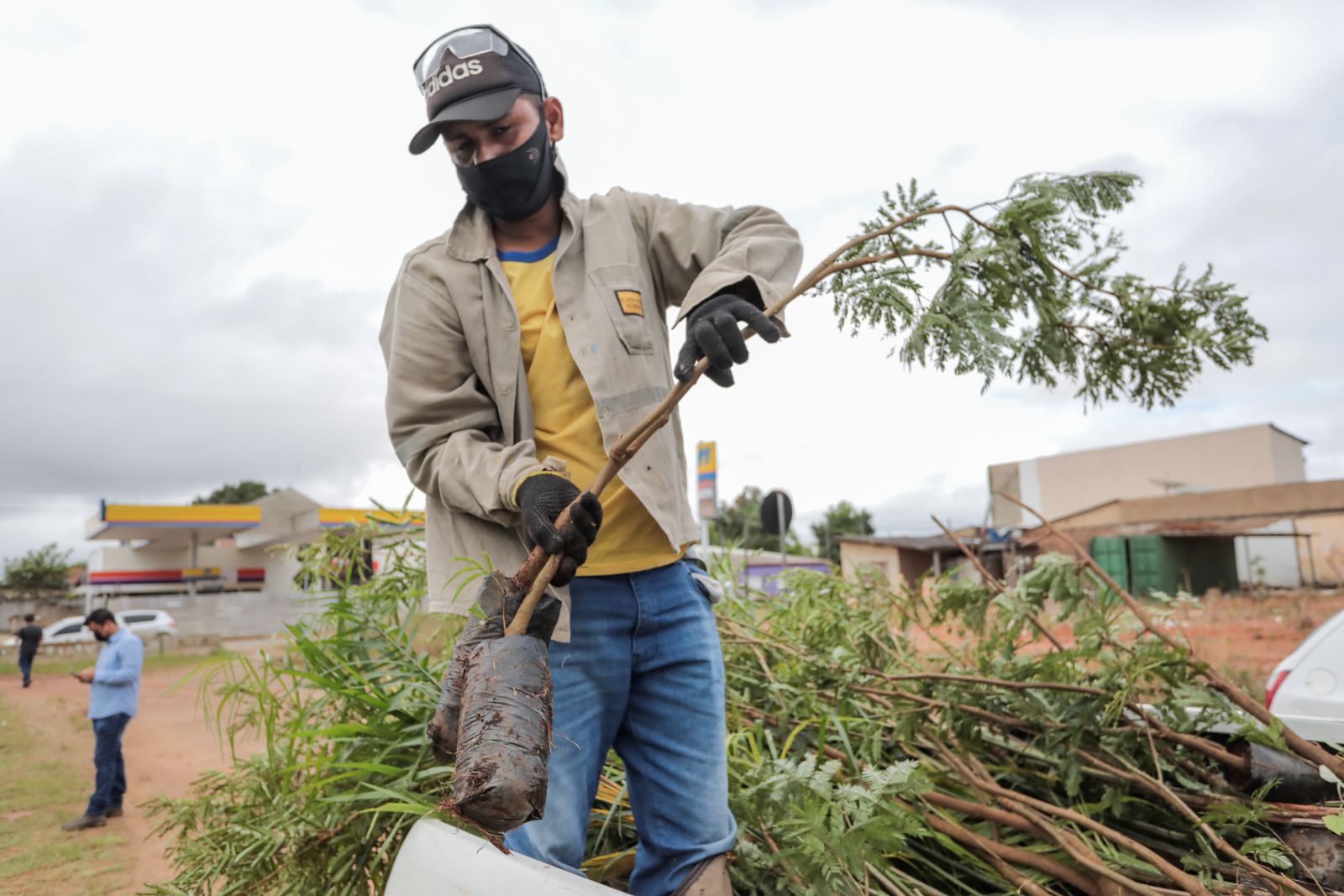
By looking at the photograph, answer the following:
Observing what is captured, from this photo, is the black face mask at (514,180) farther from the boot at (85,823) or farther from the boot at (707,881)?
the boot at (85,823)

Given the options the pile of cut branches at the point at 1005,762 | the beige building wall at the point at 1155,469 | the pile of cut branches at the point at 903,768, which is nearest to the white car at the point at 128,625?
the pile of cut branches at the point at 903,768

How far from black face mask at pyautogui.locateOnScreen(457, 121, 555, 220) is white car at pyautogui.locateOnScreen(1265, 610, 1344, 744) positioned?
3146 millimetres

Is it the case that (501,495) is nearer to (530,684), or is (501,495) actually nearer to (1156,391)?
(530,684)

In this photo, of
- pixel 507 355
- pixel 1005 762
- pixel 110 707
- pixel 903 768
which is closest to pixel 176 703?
pixel 110 707

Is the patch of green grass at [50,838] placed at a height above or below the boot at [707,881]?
below

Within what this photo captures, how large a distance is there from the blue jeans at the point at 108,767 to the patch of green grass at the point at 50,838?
9.1 inches

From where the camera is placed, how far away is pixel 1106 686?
2.41 m

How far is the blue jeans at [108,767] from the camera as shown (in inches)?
225

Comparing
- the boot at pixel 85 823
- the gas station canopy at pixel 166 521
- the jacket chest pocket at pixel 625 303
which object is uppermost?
the gas station canopy at pixel 166 521

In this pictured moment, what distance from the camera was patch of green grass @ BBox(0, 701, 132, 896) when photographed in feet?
13.0

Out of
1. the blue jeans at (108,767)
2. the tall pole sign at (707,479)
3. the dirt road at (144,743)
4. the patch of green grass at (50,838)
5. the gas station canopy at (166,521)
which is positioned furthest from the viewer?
the gas station canopy at (166,521)

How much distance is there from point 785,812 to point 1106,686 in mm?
1108

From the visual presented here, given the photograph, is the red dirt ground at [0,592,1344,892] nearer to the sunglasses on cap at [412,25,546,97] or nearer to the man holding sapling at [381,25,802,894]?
the man holding sapling at [381,25,802,894]

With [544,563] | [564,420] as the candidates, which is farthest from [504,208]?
[544,563]
